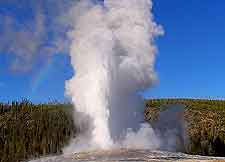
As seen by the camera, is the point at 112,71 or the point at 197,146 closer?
the point at 112,71

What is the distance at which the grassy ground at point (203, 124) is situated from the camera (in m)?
73.5

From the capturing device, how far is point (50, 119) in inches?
4006

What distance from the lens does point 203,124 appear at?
120438 mm

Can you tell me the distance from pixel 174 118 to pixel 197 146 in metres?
5.26

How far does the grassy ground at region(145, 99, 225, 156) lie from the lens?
2894 inches

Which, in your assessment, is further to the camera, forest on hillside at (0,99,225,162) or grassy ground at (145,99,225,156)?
forest on hillside at (0,99,225,162)

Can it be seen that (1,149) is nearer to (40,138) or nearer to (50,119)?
(40,138)

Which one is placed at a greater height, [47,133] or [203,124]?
[203,124]

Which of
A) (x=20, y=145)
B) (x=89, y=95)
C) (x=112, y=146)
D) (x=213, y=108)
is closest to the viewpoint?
(x=112, y=146)

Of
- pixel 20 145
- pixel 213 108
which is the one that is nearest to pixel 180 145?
pixel 20 145

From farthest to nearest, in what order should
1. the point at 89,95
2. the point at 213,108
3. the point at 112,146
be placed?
the point at 213,108 → the point at 89,95 → the point at 112,146

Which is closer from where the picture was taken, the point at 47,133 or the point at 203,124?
the point at 47,133

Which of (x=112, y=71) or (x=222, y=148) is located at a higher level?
(x=112, y=71)

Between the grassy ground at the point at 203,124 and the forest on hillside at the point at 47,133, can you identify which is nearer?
the grassy ground at the point at 203,124
